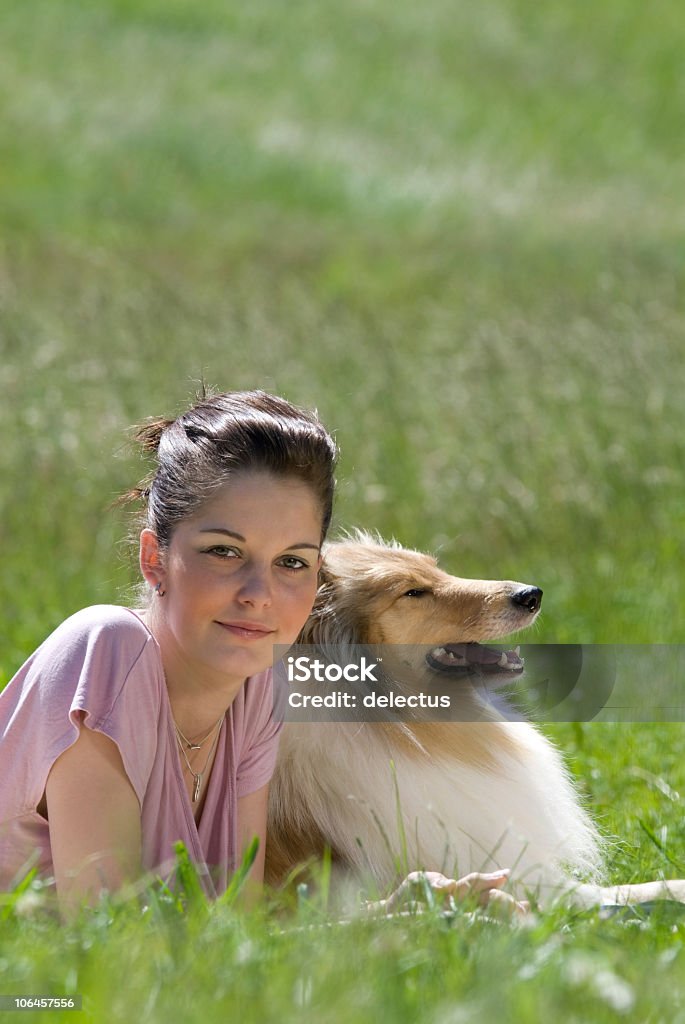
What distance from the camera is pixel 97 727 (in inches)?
116

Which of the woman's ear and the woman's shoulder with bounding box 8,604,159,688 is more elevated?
the woman's ear

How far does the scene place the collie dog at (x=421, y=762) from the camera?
11.8 feet

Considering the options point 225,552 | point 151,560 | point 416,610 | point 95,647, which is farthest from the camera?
point 416,610

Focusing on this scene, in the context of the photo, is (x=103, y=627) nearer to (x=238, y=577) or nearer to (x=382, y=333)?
(x=238, y=577)

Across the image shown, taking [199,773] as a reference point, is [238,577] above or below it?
above

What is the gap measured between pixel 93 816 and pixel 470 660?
1.32m

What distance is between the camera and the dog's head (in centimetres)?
376

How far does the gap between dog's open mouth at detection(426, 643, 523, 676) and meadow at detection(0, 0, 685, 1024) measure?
2.16 feet

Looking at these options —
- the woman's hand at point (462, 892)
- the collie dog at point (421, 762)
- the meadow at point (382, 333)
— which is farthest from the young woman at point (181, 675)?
the woman's hand at point (462, 892)

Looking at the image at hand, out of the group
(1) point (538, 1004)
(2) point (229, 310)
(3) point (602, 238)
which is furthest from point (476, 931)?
(3) point (602, 238)

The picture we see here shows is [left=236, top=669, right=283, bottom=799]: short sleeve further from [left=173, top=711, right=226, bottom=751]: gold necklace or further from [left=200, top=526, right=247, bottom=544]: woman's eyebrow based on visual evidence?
[left=200, top=526, right=247, bottom=544]: woman's eyebrow

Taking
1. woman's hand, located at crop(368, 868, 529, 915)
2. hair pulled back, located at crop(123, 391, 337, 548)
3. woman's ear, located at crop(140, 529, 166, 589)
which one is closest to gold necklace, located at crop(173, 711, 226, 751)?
A: woman's ear, located at crop(140, 529, 166, 589)

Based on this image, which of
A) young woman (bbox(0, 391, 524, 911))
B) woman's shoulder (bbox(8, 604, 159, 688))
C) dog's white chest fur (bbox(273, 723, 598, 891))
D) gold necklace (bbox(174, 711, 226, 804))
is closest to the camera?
young woman (bbox(0, 391, 524, 911))

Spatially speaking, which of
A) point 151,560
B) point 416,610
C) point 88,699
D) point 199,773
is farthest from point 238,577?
point 416,610
